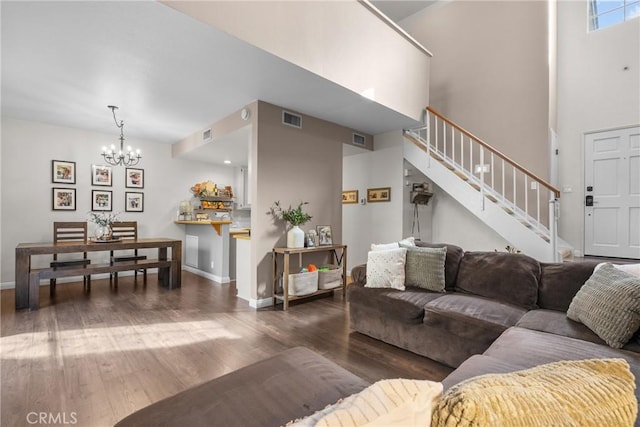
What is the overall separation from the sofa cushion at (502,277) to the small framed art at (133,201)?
18.6ft

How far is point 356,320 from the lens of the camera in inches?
115

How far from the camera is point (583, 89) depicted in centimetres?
523

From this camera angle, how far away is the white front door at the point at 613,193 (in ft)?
15.6

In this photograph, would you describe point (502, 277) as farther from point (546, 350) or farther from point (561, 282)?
point (546, 350)

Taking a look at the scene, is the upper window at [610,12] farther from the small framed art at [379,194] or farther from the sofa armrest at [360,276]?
the sofa armrest at [360,276]

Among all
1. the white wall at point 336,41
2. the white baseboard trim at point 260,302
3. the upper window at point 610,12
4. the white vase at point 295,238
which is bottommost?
the white baseboard trim at point 260,302

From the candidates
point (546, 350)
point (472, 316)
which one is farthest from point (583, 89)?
point (546, 350)

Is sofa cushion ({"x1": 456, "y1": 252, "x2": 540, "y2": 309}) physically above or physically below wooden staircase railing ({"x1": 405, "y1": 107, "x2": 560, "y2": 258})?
below

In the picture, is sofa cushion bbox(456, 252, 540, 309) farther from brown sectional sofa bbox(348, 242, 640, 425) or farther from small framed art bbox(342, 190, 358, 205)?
small framed art bbox(342, 190, 358, 205)

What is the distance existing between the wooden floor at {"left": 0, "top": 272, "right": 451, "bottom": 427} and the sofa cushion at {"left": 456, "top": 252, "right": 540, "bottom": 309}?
2.68ft

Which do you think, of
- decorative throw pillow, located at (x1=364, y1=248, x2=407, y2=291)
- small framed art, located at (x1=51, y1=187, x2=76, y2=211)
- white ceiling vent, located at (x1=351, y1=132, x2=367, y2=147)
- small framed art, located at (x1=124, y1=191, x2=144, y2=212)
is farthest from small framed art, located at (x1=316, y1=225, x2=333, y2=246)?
small framed art, located at (x1=51, y1=187, x2=76, y2=211)

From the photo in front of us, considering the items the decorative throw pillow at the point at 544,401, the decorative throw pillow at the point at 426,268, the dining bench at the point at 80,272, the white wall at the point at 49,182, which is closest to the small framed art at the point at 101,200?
the white wall at the point at 49,182

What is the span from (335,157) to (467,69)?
3.49m

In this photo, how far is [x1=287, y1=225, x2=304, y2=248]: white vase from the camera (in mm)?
4012
